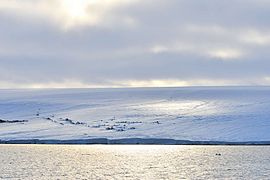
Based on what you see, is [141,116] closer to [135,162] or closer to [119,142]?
[119,142]

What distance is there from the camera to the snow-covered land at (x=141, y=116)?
54281 millimetres

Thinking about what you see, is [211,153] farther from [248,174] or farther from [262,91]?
[262,91]

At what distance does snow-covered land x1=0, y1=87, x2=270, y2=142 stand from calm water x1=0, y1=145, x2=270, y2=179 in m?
2.24

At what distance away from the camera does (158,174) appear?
31.1 metres

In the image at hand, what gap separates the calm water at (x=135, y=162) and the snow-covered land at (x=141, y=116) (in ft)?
7.36

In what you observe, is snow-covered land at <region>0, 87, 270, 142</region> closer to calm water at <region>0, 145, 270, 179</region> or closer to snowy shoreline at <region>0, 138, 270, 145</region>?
snowy shoreline at <region>0, 138, 270, 145</region>

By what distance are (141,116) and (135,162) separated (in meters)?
23.2

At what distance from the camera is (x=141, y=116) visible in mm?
61375

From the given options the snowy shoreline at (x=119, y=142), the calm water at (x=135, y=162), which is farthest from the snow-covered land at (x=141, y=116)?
the calm water at (x=135, y=162)

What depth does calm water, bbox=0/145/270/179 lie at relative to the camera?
30516 mm

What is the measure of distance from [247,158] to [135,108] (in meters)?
27.0

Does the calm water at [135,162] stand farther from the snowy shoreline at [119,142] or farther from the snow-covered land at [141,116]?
the snow-covered land at [141,116]

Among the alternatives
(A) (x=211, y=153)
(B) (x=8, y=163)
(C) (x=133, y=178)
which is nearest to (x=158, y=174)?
(C) (x=133, y=178)

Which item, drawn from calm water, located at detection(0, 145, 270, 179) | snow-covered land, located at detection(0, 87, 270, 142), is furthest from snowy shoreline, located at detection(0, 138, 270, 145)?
calm water, located at detection(0, 145, 270, 179)
